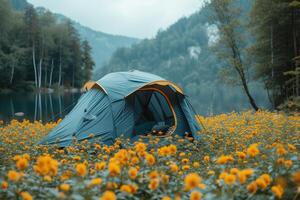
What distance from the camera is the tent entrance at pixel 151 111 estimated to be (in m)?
10.6

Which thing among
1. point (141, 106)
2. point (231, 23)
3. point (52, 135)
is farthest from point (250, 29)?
point (52, 135)

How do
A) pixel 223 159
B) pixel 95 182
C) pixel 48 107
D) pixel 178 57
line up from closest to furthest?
1. pixel 95 182
2. pixel 223 159
3. pixel 48 107
4. pixel 178 57

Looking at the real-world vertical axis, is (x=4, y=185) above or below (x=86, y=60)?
below

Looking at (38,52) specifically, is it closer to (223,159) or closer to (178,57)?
(223,159)

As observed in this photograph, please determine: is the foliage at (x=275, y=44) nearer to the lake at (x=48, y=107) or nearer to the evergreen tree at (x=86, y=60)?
the lake at (x=48, y=107)

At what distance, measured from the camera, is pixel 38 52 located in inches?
2064

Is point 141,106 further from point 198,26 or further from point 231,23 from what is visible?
point 198,26

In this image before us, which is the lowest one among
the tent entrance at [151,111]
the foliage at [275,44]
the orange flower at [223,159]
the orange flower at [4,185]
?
the tent entrance at [151,111]

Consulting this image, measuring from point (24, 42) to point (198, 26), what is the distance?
398 ft

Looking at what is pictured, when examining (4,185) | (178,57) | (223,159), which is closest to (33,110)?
(4,185)

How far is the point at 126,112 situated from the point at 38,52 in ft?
153

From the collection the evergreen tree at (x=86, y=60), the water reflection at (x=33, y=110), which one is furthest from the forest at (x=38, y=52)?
the water reflection at (x=33, y=110)

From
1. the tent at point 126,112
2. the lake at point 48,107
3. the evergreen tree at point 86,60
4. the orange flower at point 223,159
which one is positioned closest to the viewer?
the orange flower at point 223,159

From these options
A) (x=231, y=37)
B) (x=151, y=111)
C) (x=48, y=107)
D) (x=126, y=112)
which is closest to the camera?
(x=126, y=112)
